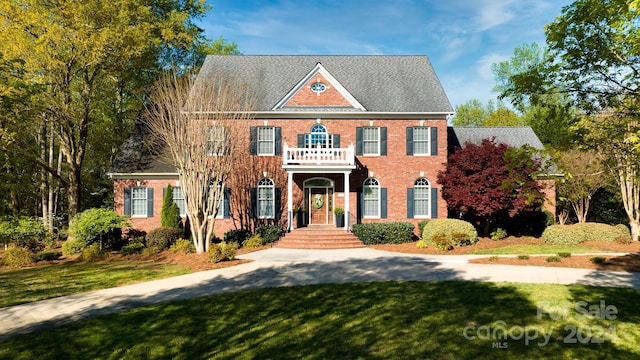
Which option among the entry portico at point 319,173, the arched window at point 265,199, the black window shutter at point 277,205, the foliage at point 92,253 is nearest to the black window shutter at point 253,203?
the arched window at point 265,199

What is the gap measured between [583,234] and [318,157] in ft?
45.0

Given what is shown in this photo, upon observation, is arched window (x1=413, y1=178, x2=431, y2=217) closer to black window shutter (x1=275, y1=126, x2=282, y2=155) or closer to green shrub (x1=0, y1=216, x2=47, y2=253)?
black window shutter (x1=275, y1=126, x2=282, y2=155)

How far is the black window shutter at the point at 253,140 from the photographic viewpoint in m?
22.5

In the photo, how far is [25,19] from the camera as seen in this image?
1806 centimetres

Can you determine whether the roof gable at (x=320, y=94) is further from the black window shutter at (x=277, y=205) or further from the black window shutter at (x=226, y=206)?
the black window shutter at (x=226, y=206)

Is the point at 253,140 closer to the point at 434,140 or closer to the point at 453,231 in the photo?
the point at 434,140

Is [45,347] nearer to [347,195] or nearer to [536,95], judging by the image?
[536,95]

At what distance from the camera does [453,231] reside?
18.3 meters

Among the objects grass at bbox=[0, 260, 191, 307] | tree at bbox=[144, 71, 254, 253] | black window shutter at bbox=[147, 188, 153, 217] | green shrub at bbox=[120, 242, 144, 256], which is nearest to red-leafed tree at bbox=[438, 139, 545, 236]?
tree at bbox=[144, 71, 254, 253]

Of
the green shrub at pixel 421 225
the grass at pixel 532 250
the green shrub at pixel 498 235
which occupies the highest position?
the green shrub at pixel 421 225

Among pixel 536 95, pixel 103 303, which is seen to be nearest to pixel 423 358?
pixel 536 95

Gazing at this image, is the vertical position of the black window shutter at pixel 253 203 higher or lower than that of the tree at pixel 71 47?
lower

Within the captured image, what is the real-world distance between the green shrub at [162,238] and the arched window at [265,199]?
4.83 m

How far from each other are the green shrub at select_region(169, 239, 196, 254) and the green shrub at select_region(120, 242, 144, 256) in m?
1.63
